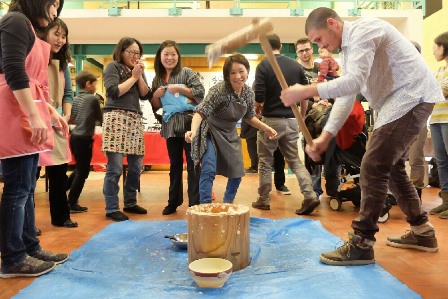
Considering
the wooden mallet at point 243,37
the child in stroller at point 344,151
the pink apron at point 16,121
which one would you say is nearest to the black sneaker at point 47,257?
the pink apron at point 16,121

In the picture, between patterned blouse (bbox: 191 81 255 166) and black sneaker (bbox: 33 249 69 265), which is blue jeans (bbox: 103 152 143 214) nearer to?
patterned blouse (bbox: 191 81 255 166)

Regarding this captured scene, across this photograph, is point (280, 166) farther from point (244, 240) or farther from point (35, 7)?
point (35, 7)

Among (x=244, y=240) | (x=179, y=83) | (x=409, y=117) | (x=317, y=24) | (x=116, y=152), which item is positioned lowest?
(x=244, y=240)

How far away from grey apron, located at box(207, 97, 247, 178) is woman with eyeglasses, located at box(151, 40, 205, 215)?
440 millimetres

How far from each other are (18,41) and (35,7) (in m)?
0.25

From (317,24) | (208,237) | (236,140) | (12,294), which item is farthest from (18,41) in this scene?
(236,140)

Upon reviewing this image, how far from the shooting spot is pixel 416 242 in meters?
2.44

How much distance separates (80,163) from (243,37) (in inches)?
95.6

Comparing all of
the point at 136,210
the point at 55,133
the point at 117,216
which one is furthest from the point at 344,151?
the point at 55,133

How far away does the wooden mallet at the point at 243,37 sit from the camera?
5.95 ft

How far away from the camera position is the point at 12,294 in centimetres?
175

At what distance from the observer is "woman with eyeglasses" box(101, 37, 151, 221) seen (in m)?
3.19

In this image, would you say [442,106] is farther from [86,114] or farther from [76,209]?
[76,209]

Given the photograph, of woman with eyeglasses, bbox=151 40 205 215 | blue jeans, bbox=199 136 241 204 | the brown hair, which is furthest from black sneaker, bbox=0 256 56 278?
the brown hair
